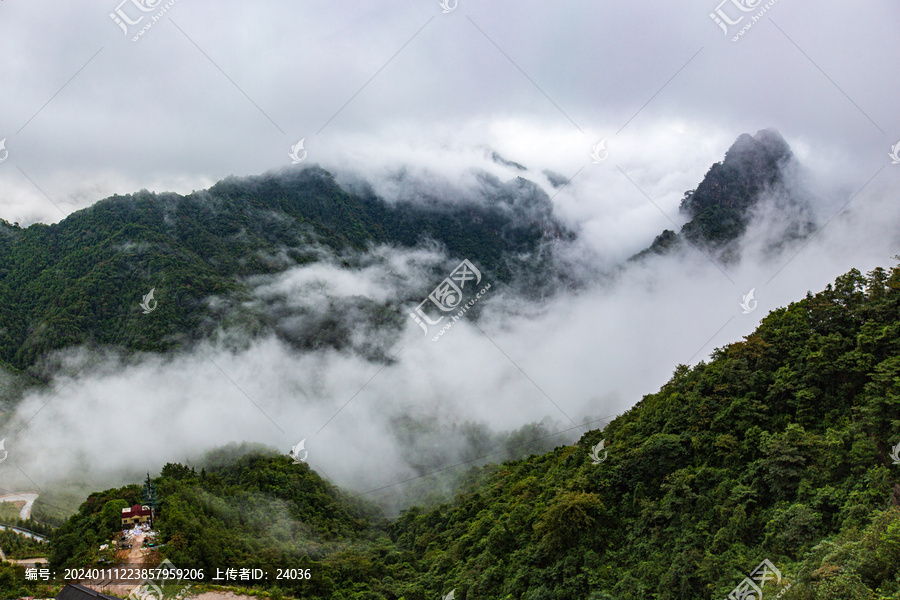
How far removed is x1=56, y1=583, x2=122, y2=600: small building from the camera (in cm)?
2278

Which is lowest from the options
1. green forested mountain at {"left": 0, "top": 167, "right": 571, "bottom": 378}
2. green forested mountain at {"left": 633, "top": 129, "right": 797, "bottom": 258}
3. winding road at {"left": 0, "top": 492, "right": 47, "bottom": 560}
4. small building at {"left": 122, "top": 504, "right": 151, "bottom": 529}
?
small building at {"left": 122, "top": 504, "right": 151, "bottom": 529}

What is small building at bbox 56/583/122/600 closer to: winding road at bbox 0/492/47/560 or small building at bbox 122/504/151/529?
small building at bbox 122/504/151/529

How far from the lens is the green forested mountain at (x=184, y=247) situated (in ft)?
276

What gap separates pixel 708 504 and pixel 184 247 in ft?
322

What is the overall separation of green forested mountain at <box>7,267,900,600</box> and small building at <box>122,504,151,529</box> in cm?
117

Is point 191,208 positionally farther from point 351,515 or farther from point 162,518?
point 162,518

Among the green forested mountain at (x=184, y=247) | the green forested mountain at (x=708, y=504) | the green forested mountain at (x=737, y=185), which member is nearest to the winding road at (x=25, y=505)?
the green forested mountain at (x=708, y=504)

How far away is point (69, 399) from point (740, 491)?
87.0m

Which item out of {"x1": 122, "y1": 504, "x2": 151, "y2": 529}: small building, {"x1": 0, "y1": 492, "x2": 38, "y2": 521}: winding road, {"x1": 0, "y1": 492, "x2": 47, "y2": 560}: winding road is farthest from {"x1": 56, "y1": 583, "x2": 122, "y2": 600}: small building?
{"x1": 0, "y1": 492, "x2": 38, "y2": 521}: winding road

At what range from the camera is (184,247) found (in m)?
101

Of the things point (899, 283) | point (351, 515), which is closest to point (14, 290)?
point (351, 515)

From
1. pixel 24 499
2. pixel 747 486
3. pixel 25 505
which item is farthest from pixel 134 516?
pixel 24 499

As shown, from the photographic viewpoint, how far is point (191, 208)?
11125 cm

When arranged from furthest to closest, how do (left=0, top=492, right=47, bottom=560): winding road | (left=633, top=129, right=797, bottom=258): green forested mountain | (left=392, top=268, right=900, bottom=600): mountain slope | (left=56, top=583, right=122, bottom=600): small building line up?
(left=633, top=129, right=797, bottom=258): green forested mountain, (left=0, top=492, right=47, bottom=560): winding road, (left=56, top=583, right=122, bottom=600): small building, (left=392, top=268, right=900, bottom=600): mountain slope
